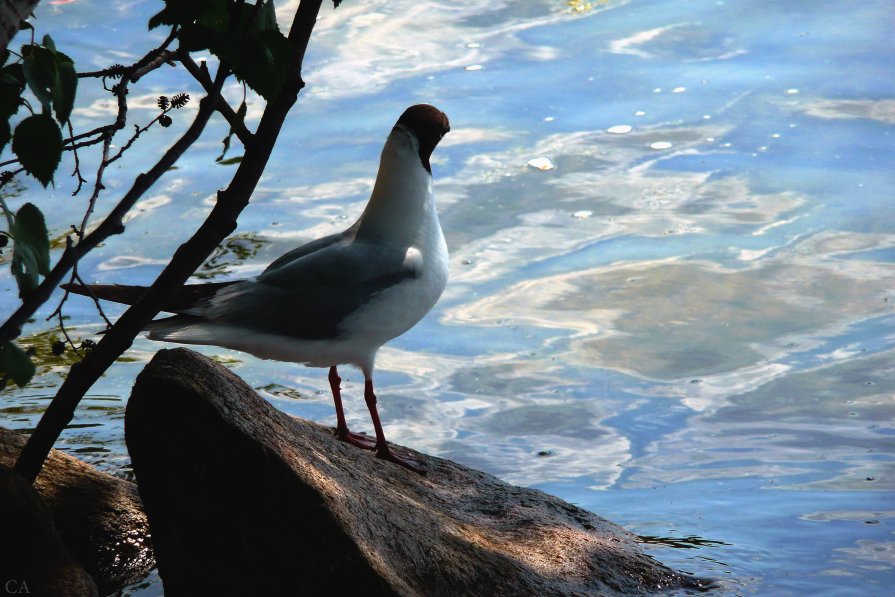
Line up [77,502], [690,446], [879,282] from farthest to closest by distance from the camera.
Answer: [879,282] < [690,446] < [77,502]

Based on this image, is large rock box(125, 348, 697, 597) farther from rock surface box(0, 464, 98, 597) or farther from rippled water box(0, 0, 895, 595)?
rippled water box(0, 0, 895, 595)

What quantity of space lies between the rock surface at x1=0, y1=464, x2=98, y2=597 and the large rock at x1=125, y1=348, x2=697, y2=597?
9.5 inches

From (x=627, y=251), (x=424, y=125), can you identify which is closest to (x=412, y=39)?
(x=627, y=251)

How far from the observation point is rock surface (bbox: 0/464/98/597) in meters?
2.90

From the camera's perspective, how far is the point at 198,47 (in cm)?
245

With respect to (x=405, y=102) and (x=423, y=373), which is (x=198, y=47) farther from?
(x=405, y=102)

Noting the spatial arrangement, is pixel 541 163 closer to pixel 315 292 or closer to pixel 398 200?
pixel 398 200

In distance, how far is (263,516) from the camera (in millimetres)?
2949

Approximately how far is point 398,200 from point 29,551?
6.21 ft

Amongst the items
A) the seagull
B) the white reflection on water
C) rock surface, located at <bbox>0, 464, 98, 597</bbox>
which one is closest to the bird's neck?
the seagull

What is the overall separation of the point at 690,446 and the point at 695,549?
1.37m

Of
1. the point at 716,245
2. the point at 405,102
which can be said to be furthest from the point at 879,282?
the point at 405,102

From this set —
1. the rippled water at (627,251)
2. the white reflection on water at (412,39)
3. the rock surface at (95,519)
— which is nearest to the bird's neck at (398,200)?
the rock surface at (95,519)

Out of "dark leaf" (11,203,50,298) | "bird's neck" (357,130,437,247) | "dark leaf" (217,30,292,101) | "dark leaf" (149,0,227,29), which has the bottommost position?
"bird's neck" (357,130,437,247)
